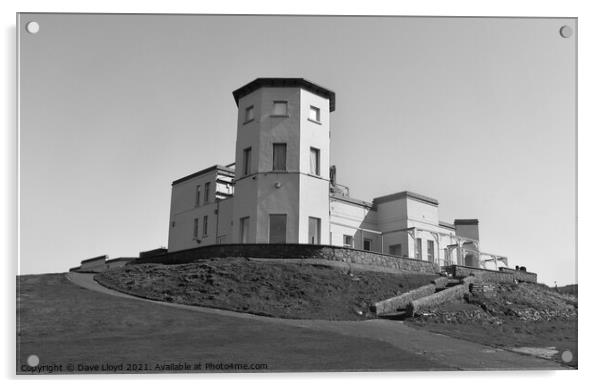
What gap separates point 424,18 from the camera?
1295 centimetres

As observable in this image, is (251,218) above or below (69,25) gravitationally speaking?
below

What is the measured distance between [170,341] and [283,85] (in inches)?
584

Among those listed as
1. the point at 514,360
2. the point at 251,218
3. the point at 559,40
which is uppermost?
the point at 559,40

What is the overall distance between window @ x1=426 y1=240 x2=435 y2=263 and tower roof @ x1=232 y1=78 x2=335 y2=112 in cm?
1307

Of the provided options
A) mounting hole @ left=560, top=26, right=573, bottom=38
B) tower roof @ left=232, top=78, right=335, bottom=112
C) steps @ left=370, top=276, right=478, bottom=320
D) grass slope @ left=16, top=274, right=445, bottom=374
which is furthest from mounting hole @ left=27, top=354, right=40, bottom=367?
tower roof @ left=232, top=78, right=335, bottom=112

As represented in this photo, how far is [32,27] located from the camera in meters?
12.2

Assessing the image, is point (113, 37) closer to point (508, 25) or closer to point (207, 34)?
point (207, 34)

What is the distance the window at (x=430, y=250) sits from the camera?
35.7 metres

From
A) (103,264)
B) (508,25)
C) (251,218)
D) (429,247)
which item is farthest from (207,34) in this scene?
(429,247)

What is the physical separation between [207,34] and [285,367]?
7.23 m

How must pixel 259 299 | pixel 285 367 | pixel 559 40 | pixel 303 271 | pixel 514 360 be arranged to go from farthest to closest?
pixel 303 271 → pixel 259 299 → pixel 559 40 → pixel 514 360 → pixel 285 367

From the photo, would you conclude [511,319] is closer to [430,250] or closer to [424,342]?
[424,342]

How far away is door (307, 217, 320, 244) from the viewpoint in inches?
996

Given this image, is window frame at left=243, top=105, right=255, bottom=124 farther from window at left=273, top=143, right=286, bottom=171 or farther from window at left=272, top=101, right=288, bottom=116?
window at left=273, top=143, right=286, bottom=171
